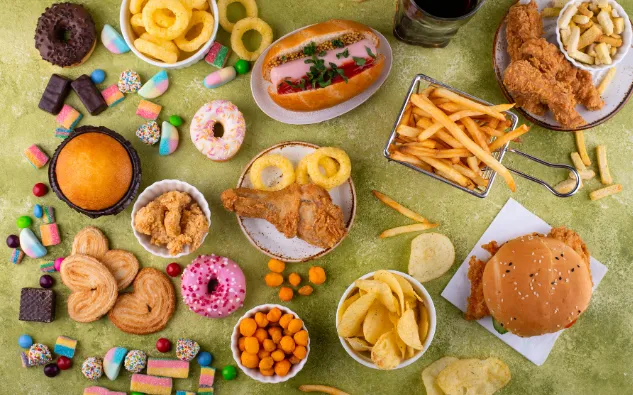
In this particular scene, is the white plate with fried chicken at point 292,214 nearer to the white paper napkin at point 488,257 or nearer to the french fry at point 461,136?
the french fry at point 461,136

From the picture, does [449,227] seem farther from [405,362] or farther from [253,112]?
[253,112]

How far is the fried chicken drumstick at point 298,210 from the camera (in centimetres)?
283

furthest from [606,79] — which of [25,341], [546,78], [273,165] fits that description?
[25,341]

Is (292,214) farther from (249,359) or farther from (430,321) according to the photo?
(430,321)

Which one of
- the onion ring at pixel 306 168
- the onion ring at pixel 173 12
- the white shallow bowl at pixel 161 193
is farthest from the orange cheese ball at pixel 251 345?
the onion ring at pixel 173 12

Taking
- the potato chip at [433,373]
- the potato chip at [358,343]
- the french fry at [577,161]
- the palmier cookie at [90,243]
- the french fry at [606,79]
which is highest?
the french fry at [606,79]

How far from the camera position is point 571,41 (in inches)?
111

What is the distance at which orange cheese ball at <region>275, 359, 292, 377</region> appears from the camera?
2.89 m

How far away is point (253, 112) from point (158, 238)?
3.27 ft

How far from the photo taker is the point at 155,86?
3.19 m

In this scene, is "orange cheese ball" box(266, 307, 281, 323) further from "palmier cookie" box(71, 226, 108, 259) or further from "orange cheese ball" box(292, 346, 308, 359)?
"palmier cookie" box(71, 226, 108, 259)

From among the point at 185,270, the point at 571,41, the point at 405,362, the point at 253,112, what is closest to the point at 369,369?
the point at 405,362

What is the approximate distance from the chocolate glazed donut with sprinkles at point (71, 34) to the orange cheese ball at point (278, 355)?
218 centimetres

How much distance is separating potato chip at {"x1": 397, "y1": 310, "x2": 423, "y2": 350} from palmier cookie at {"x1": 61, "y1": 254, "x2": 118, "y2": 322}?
174 cm
